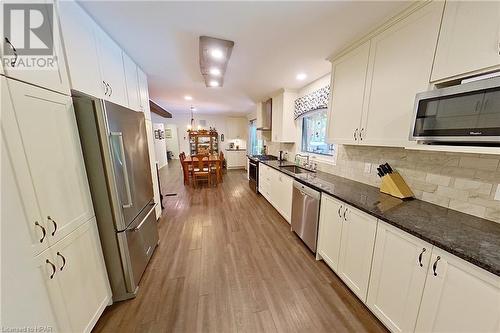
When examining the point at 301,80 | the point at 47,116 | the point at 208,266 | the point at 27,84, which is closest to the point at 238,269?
the point at 208,266

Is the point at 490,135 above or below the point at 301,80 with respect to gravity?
below

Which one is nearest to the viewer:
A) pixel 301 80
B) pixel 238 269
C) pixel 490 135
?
pixel 490 135

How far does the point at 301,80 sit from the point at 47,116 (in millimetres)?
3157

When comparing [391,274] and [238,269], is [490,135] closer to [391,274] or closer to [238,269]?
[391,274]

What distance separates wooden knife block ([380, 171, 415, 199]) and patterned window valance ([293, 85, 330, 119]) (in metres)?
1.41

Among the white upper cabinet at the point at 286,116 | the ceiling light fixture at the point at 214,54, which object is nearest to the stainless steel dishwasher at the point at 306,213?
the white upper cabinet at the point at 286,116

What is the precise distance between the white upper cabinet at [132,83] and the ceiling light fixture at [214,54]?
929 mm

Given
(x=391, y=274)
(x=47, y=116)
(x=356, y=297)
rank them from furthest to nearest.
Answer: (x=356, y=297)
(x=391, y=274)
(x=47, y=116)

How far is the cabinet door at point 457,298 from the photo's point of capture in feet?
2.61

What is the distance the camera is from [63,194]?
113 centimetres

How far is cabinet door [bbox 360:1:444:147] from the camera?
1.23m

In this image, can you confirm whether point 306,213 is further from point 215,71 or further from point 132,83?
point 132,83

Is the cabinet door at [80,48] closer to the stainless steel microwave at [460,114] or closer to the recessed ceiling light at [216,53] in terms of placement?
the recessed ceiling light at [216,53]

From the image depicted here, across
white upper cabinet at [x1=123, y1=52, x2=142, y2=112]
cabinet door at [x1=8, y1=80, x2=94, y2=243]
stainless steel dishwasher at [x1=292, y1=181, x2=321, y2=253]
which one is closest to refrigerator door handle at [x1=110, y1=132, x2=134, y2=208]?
cabinet door at [x1=8, y1=80, x2=94, y2=243]
